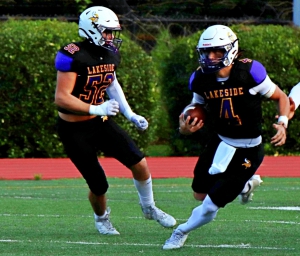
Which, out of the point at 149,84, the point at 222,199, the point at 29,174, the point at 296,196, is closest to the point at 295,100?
the point at 222,199

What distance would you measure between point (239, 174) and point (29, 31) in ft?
28.4

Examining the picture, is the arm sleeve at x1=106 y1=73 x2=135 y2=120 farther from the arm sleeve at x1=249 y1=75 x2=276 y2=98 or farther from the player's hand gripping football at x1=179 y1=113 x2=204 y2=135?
the arm sleeve at x1=249 y1=75 x2=276 y2=98

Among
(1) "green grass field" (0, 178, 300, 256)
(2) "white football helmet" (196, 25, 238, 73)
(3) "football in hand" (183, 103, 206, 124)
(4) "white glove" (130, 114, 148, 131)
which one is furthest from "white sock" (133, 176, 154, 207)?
(2) "white football helmet" (196, 25, 238, 73)

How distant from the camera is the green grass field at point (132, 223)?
264 inches

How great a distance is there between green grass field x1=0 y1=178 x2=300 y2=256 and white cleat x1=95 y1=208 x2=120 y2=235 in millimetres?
82

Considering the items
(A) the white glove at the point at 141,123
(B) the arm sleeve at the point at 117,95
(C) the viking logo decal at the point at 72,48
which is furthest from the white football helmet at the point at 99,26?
(A) the white glove at the point at 141,123

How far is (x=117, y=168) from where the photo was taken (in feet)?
44.8

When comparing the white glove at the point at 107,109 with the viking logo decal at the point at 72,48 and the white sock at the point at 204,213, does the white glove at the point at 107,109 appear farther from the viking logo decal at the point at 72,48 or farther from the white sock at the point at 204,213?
the white sock at the point at 204,213

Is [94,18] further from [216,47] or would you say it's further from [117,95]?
[216,47]

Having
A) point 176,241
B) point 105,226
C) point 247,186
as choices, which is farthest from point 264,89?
point 105,226

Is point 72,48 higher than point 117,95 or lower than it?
higher

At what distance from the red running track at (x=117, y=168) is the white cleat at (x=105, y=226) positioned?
523 centimetres

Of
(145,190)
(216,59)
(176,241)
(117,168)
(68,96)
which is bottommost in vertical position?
(117,168)

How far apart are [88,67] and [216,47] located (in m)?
1.14
